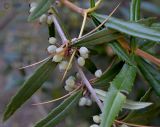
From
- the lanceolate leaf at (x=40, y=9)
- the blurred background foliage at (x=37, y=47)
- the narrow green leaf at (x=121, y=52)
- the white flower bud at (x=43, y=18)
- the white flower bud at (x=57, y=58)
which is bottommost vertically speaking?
the blurred background foliage at (x=37, y=47)

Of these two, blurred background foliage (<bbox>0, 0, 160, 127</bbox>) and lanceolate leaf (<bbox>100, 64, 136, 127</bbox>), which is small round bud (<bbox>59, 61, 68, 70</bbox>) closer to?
lanceolate leaf (<bbox>100, 64, 136, 127</bbox>)

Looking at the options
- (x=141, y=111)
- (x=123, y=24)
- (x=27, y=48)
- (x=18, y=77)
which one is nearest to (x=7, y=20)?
(x=27, y=48)

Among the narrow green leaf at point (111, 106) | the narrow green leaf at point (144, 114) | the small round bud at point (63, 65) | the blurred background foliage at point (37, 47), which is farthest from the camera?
the blurred background foliage at point (37, 47)

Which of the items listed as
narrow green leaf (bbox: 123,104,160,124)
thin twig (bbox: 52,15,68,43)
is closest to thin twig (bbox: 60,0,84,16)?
thin twig (bbox: 52,15,68,43)

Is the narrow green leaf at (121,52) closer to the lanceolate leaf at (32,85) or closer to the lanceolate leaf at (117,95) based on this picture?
the lanceolate leaf at (117,95)

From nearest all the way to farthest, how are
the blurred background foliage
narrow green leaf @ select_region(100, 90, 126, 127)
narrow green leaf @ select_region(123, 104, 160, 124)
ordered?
narrow green leaf @ select_region(100, 90, 126, 127), narrow green leaf @ select_region(123, 104, 160, 124), the blurred background foliage

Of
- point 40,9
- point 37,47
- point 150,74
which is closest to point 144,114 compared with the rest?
point 150,74

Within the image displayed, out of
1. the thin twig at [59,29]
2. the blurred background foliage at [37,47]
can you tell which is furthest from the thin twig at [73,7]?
the blurred background foliage at [37,47]
